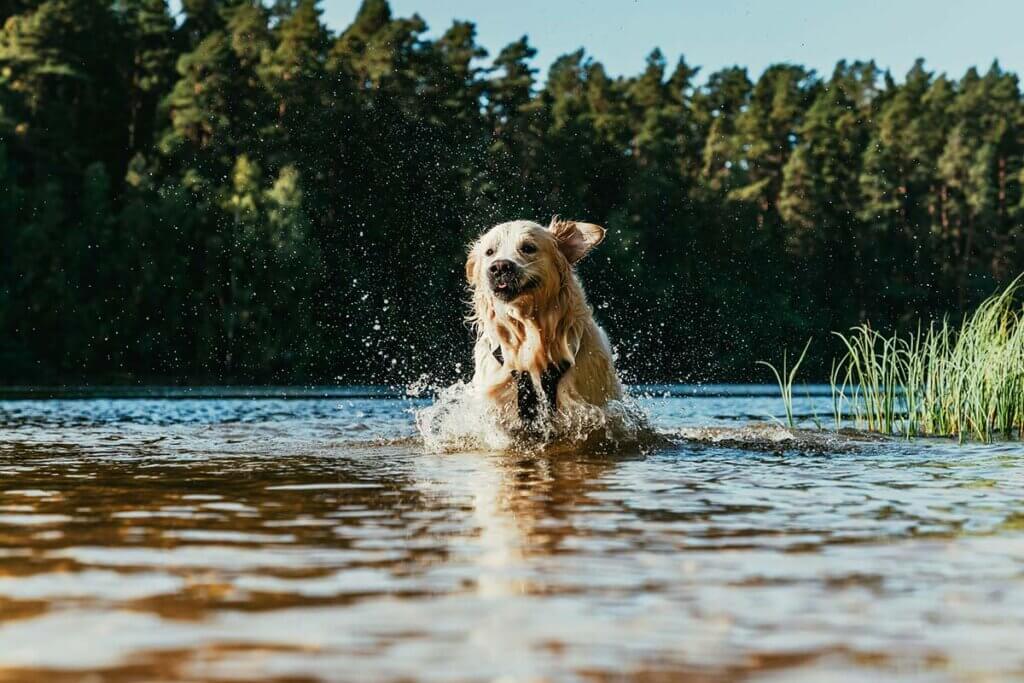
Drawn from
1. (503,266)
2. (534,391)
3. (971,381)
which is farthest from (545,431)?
(971,381)

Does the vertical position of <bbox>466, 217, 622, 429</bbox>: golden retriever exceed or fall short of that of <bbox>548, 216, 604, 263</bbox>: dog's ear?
it falls short

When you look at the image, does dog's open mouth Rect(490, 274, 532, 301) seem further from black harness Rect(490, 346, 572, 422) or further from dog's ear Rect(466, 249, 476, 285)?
black harness Rect(490, 346, 572, 422)

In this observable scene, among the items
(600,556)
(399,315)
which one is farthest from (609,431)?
(399,315)

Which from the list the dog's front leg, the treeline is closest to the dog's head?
the dog's front leg

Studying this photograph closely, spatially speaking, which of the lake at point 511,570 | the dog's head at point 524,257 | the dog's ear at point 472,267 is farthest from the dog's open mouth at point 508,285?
the lake at point 511,570

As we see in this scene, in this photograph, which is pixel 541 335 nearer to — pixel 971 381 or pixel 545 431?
pixel 545 431

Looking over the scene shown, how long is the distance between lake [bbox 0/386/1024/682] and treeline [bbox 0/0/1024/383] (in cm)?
3906

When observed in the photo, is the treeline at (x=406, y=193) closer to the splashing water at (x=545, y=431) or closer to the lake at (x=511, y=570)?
the splashing water at (x=545, y=431)

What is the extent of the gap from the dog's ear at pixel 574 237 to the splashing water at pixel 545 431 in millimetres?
1126

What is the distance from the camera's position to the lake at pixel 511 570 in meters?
3.31

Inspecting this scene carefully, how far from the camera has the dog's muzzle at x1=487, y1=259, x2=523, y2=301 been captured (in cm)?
962

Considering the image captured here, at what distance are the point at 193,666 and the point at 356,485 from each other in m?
4.17

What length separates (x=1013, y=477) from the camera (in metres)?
7.95

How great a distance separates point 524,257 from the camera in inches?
383
